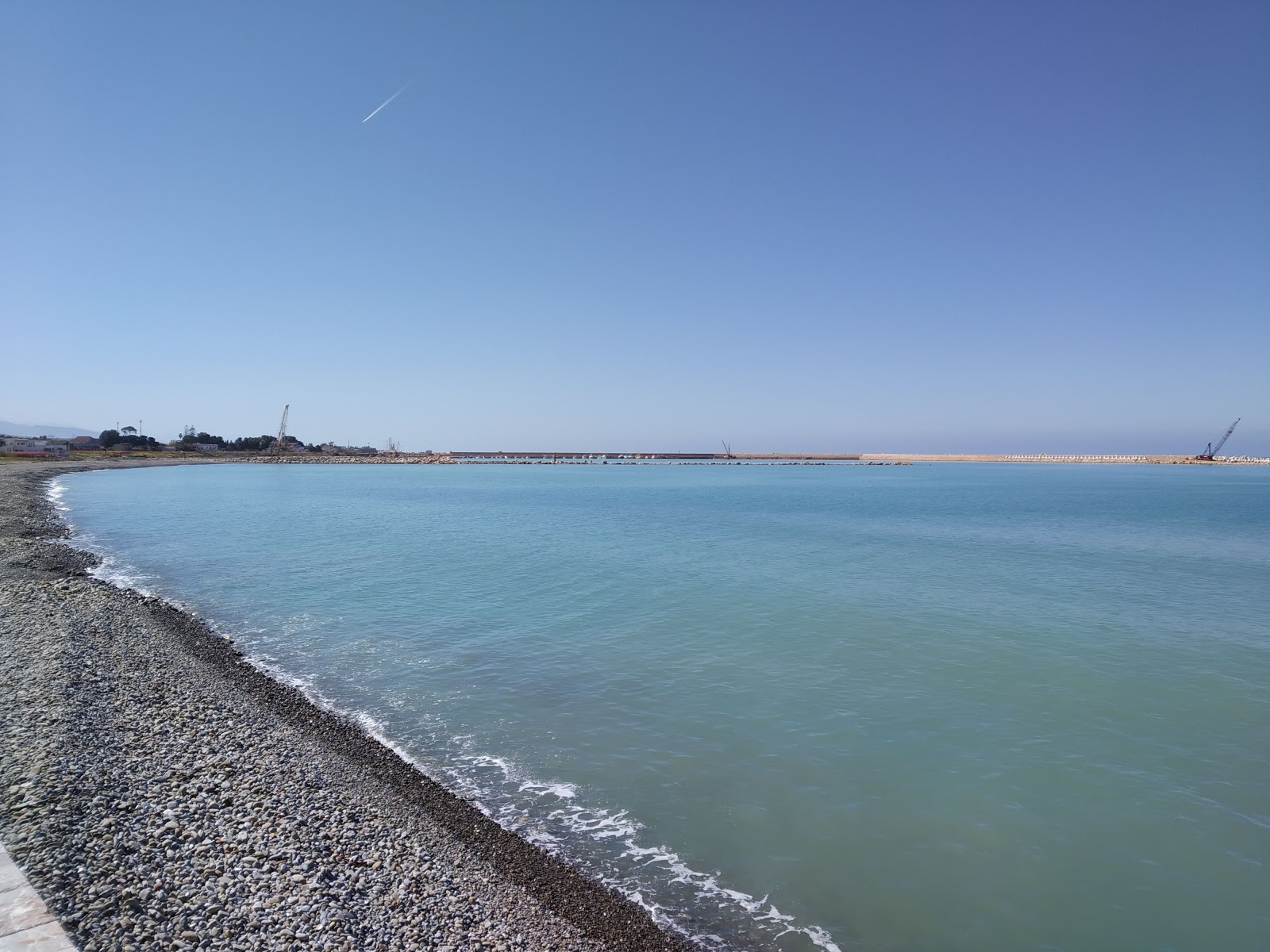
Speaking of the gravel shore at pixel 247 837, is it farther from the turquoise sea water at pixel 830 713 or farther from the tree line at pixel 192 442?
the tree line at pixel 192 442

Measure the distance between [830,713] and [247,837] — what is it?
8178 mm

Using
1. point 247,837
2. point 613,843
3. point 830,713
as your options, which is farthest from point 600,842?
point 830,713

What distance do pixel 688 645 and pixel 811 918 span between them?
825 centimetres

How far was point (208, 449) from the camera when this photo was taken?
148625 millimetres

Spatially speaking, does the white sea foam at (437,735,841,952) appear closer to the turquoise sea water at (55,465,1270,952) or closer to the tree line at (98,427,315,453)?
the turquoise sea water at (55,465,1270,952)

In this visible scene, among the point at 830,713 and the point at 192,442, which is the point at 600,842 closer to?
the point at 830,713

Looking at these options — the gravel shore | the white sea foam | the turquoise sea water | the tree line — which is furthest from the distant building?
the white sea foam

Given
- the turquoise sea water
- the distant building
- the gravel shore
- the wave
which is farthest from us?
the distant building

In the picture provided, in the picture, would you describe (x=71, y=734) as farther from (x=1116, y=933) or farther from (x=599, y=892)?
(x=1116, y=933)

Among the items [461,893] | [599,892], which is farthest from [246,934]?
[599,892]

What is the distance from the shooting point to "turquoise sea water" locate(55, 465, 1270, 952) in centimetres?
636

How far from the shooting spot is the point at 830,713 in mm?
10531

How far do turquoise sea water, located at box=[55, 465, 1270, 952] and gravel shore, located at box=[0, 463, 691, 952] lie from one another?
2.23 ft

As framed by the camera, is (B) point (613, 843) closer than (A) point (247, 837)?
No
